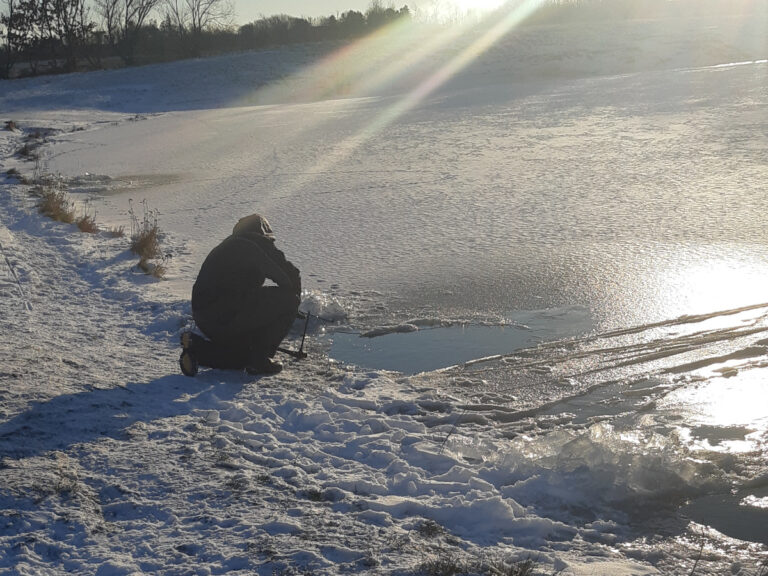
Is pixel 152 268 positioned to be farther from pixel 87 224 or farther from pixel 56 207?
pixel 56 207

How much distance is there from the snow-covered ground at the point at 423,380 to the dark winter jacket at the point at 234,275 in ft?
1.72

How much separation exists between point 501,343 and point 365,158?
9.73 meters

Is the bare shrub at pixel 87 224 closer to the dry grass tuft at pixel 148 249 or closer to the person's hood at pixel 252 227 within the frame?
the dry grass tuft at pixel 148 249

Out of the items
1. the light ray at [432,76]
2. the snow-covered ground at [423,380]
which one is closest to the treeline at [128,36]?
the light ray at [432,76]

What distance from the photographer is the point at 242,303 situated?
17.6 feet

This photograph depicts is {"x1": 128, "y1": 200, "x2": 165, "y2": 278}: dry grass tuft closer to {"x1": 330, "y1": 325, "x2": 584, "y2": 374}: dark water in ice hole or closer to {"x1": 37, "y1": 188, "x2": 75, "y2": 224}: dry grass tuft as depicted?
{"x1": 37, "y1": 188, "x2": 75, "y2": 224}: dry grass tuft

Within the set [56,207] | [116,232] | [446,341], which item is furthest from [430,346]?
[56,207]

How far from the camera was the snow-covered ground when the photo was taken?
3594 millimetres

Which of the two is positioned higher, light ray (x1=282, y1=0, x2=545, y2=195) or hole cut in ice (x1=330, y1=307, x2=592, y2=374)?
light ray (x1=282, y1=0, x2=545, y2=195)

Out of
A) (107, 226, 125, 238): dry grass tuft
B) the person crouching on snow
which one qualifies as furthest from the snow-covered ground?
(107, 226, 125, 238): dry grass tuft

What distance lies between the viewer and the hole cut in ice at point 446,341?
6.09m

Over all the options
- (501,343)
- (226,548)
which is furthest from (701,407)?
(226,548)

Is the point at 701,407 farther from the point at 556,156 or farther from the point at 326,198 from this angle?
the point at 556,156

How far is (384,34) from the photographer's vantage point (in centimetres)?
5034
